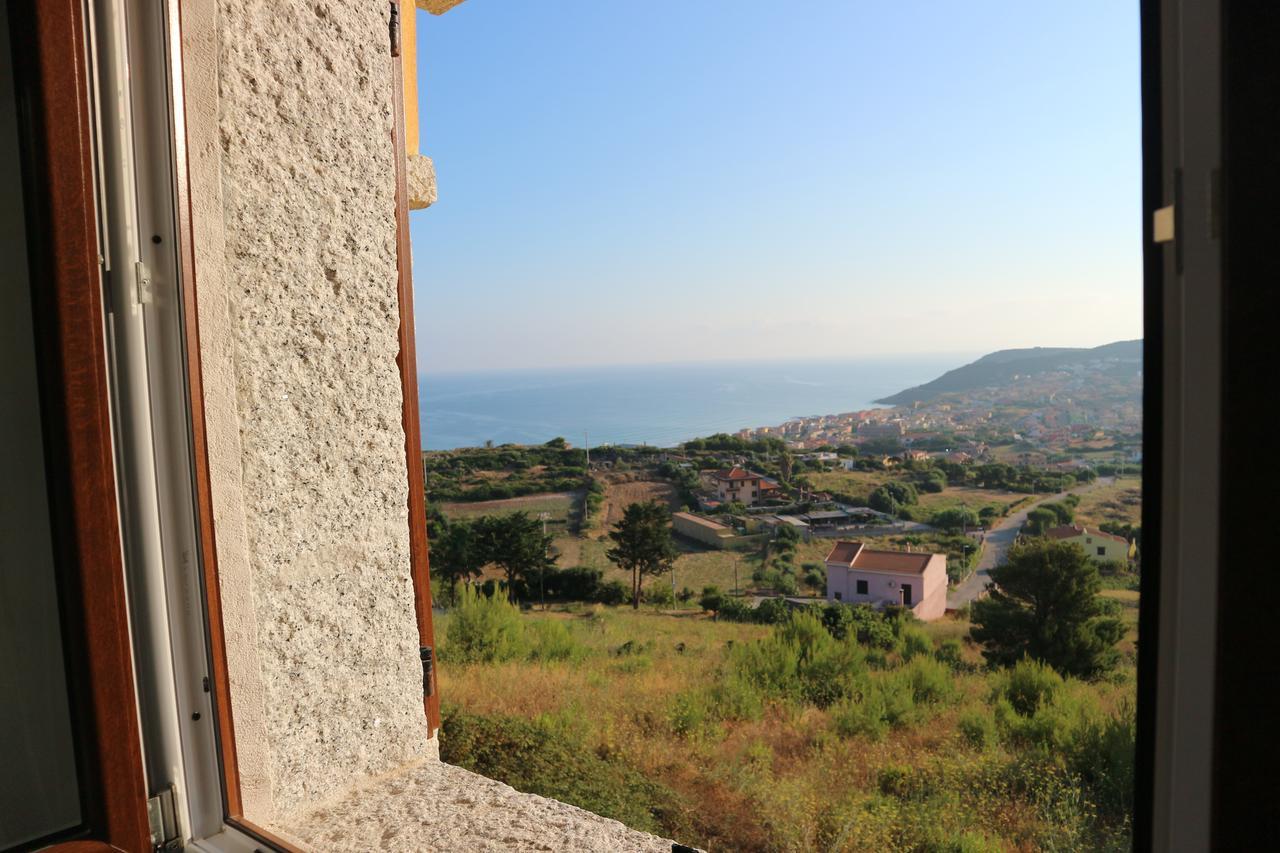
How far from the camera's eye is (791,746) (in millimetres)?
5145

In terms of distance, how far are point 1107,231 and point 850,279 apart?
3455 mm

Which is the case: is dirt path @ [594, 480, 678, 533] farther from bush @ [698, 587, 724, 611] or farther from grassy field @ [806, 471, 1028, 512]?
grassy field @ [806, 471, 1028, 512]

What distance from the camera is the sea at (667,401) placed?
8188mm

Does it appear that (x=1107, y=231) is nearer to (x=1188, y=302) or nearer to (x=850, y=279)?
(x=850, y=279)

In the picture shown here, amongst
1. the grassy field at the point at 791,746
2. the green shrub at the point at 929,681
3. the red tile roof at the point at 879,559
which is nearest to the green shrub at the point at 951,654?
the grassy field at the point at 791,746

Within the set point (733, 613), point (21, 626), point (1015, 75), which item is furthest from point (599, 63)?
point (21, 626)

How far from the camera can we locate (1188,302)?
46cm

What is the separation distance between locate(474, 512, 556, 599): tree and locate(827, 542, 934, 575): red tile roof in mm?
3109

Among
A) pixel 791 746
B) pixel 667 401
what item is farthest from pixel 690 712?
pixel 667 401

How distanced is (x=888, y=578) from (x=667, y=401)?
3799 millimetres

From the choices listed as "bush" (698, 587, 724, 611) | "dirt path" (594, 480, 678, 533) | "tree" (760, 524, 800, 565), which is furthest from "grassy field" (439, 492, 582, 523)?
"tree" (760, 524, 800, 565)

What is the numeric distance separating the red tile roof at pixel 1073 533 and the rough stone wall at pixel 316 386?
5112 millimetres

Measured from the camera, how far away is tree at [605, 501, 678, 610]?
7.74 m

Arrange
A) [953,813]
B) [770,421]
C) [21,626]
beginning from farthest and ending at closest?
[770,421] → [953,813] → [21,626]
